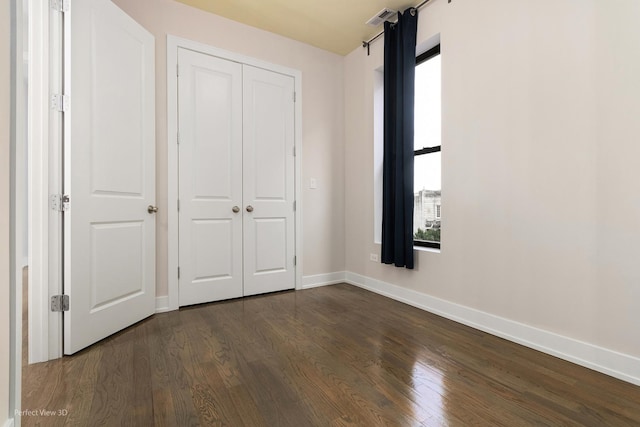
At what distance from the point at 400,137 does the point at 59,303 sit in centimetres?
285

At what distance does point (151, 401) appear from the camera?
1.41 meters

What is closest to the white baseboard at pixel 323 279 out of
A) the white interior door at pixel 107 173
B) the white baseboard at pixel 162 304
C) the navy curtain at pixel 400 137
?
the navy curtain at pixel 400 137

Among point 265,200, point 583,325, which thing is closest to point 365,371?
point 583,325

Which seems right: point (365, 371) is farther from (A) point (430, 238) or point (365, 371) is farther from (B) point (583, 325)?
(A) point (430, 238)

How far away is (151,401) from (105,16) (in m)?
2.44

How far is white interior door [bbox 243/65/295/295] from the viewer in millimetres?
3135

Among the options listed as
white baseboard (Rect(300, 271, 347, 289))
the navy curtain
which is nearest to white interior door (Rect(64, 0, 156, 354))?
white baseboard (Rect(300, 271, 347, 289))

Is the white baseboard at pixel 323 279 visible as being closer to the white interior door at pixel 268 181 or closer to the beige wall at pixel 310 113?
the beige wall at pixel 310 113

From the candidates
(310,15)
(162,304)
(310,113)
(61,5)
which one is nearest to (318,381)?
(162,304)

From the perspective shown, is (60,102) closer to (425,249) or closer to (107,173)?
(107,173)

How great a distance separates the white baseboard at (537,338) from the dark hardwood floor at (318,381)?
0.07m

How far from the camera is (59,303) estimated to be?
1870 mm
